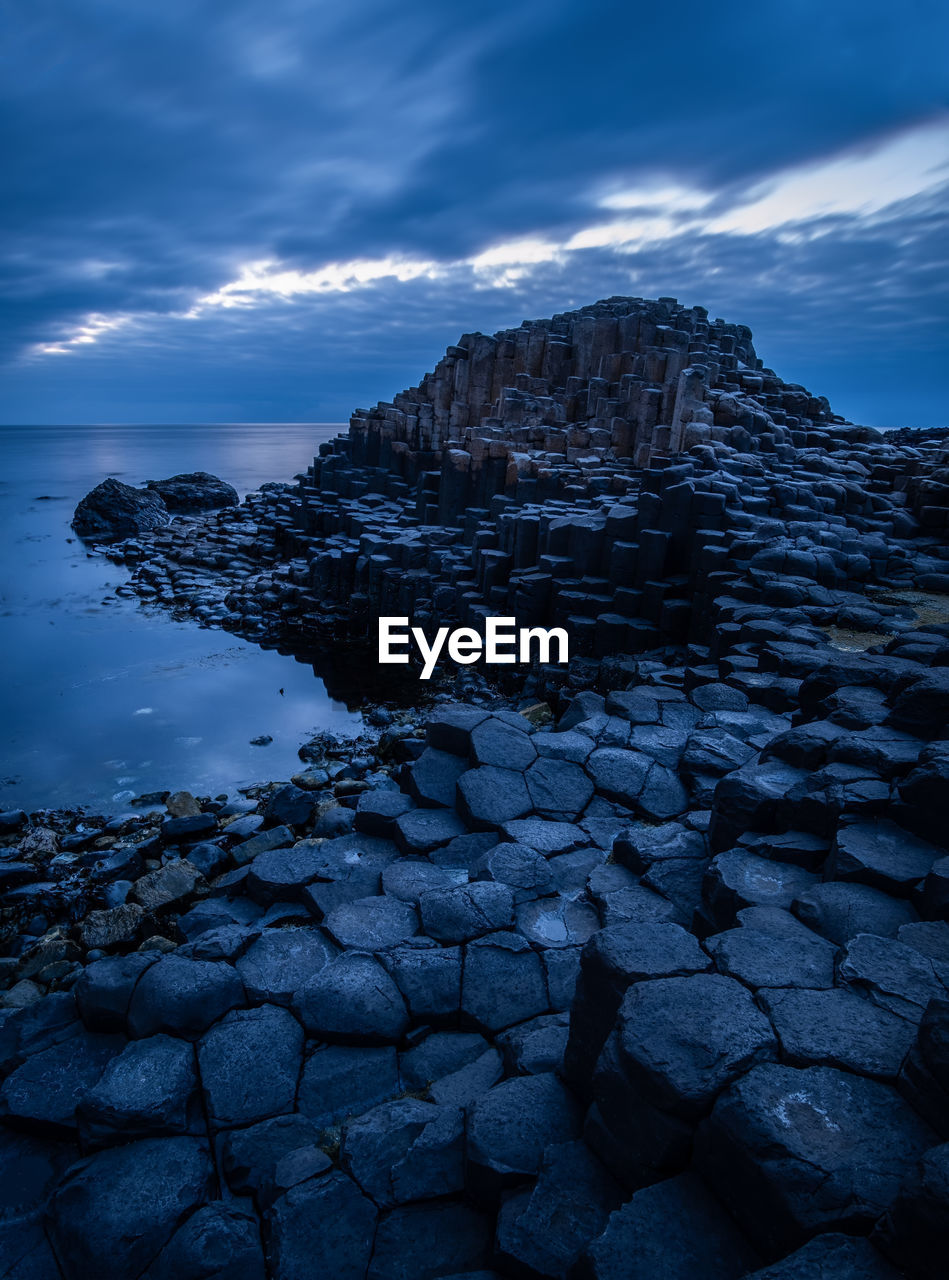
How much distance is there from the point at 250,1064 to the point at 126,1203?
2.07 ft

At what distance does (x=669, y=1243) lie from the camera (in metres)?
1.83

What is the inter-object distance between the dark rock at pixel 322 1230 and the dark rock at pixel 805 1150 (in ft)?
4.08

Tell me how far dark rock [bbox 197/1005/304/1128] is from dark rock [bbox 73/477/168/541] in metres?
26.3

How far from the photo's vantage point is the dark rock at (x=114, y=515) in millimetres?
27000

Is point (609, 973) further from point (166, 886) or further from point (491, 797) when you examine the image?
point (166, 886)

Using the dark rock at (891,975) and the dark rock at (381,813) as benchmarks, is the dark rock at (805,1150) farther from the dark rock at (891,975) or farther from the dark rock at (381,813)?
the dark rock at (381,813)

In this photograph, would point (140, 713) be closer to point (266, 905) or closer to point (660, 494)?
point (266, 905)

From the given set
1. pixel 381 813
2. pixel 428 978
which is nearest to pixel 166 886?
pixel 381 813

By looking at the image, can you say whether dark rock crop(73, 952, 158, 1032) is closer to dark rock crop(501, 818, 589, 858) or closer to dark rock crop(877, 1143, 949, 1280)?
dark rock crop(501, 818, 589, 858)

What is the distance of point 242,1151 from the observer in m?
2.77

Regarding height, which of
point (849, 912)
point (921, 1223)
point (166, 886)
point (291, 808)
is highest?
point (921, 1223)

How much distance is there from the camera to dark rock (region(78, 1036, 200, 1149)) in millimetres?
2836

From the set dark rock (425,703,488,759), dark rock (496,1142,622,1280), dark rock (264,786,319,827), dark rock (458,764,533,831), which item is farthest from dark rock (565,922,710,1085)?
dark rock (264,786,319,827)

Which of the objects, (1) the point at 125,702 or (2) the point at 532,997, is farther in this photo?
(1) the point at 125,702
